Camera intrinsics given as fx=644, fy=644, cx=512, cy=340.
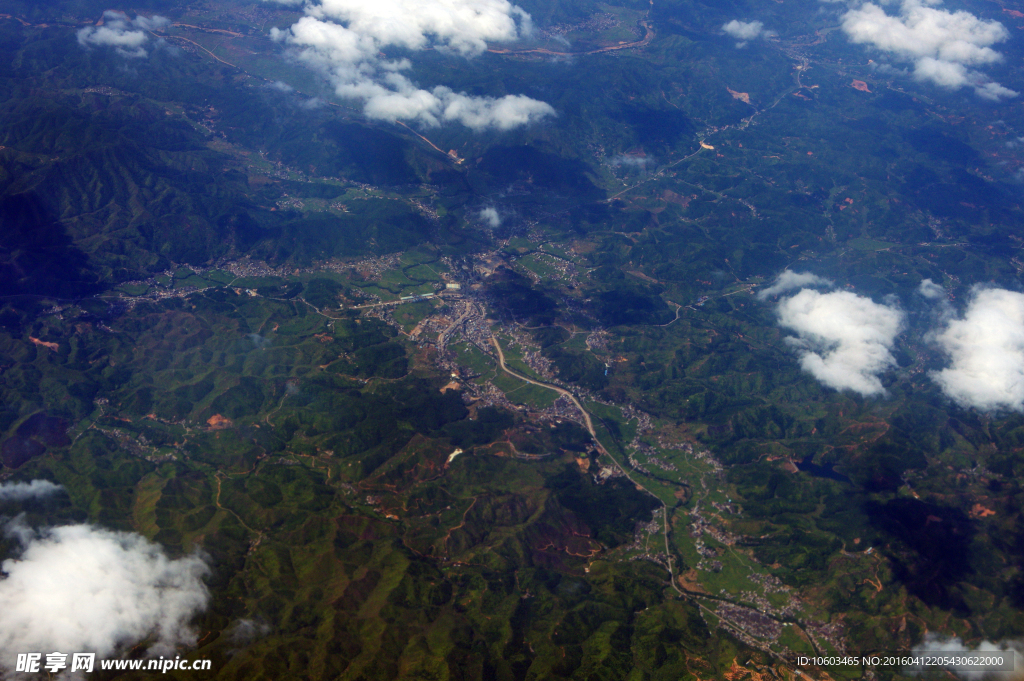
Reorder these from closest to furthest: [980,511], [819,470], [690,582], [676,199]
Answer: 1. [690,582]
2. [980,511]
3. [819,470]
4. [676,199]

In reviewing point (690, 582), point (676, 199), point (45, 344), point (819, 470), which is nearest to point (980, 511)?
point (819, 470)

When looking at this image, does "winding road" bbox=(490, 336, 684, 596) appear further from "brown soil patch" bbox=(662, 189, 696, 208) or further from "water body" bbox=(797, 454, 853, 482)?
"brown soil patch" bbox=(662, 189, 696, 208)

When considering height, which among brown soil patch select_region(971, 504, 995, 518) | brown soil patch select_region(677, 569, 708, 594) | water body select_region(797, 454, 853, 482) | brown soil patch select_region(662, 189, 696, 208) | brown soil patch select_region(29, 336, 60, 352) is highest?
brown soil patch select_region(662, 189, 696, 208)

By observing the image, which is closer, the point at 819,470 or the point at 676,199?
the point at 819,470

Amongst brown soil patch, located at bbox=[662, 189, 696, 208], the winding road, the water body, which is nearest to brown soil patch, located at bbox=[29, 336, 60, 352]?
the winding road

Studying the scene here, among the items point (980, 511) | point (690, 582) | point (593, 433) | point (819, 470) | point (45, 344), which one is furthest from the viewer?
point (593, 433)

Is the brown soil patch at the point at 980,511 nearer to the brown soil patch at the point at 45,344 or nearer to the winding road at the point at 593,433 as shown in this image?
the winding road at the point at 593,433

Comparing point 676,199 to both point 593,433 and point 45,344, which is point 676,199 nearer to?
point 593,433

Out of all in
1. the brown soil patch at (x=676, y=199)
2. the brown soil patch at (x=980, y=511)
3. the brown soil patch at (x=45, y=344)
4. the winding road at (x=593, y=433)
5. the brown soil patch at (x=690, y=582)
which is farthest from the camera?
the brown soil patch at (x=676, y=199)

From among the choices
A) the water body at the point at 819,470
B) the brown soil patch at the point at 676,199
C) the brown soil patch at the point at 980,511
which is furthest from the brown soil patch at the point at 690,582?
the brown soil patch at the point at 676,199
